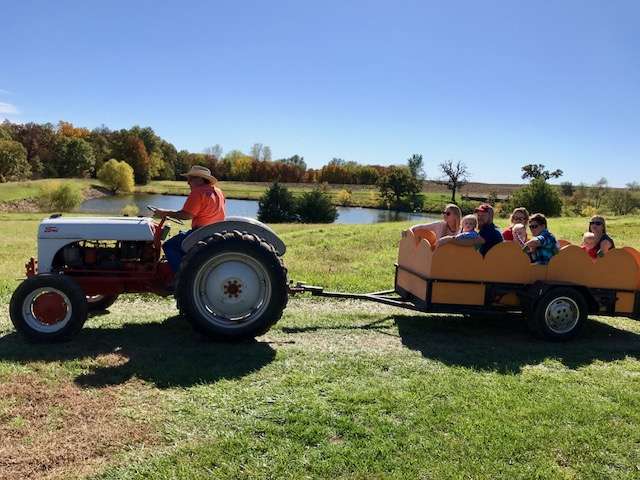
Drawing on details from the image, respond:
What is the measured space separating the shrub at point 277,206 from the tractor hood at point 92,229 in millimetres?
49195

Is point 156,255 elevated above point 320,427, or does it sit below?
above

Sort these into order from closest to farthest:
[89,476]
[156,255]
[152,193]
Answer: [89,476] → [156,255] → [152,193]

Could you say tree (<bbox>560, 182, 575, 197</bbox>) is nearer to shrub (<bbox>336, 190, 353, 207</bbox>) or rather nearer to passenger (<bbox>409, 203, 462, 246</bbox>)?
shrub (<bbox>336, 190, 353, 207</bbox>)

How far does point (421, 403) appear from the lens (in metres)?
4.60

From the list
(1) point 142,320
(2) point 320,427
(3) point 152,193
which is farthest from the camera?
(3) point 152,193

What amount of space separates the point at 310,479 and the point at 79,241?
14.4ft

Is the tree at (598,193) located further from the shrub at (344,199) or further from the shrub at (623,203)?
the shrub at (344,199)

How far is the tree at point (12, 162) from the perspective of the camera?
7312 centimetres

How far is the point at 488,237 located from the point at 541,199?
2148 inches

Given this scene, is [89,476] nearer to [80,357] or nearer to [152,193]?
[80,357]

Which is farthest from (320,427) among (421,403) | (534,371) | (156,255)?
(156,255)

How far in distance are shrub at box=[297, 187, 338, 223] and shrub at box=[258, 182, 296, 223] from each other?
1.13 metres

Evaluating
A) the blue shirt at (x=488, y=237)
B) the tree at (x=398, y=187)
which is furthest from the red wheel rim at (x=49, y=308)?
the tree at (x=398, y=187)

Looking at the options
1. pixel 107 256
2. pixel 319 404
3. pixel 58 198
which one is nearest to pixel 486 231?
pixel 319 404
